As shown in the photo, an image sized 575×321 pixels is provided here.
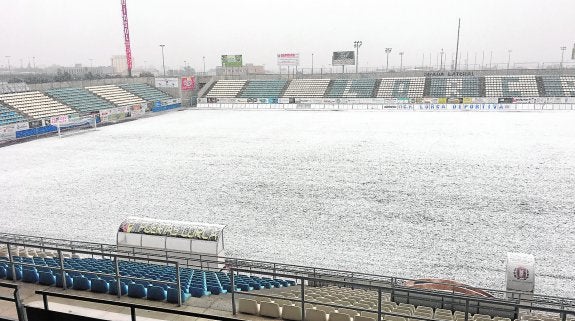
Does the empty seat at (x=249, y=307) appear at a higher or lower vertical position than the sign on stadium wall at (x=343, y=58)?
lower

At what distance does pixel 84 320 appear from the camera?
194 inches

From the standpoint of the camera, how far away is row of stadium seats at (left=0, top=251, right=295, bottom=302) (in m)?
8.58

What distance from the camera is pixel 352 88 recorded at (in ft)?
247

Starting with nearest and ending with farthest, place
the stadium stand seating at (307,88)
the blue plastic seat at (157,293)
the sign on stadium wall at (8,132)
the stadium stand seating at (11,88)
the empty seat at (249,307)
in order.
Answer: the empty seat at (249,307) → the blue plastic seat at (157,293) → the sign on stadium wall at (8,132) → the stadium stand seating at (11,88) → the stadium stand seating at (307,88)

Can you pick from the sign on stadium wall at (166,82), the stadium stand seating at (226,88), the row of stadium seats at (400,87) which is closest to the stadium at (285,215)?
the row of stadium seats at (400,87)

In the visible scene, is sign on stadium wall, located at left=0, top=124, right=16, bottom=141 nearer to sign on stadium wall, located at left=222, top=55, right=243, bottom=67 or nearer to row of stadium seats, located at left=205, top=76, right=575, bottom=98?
row of stadium seats, located at left=205, top=76, right=575, bottom=98

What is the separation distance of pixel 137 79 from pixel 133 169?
170ft

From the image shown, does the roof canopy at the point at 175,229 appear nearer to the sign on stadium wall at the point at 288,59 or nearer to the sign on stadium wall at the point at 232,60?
the sign on stadium wall at the point at 232,60

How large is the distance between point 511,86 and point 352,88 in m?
24.7

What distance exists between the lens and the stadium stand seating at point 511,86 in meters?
64.4

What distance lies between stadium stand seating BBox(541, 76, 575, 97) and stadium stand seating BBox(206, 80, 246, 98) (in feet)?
162

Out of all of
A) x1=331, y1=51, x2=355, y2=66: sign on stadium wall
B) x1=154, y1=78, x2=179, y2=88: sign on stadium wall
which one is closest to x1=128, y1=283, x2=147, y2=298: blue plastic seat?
x1=154, y1=78, x2=179, y2=88: sign on stadium wall

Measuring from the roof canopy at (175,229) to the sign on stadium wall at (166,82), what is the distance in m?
62.9

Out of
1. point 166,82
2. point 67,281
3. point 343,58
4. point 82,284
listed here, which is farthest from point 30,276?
point 343,58
